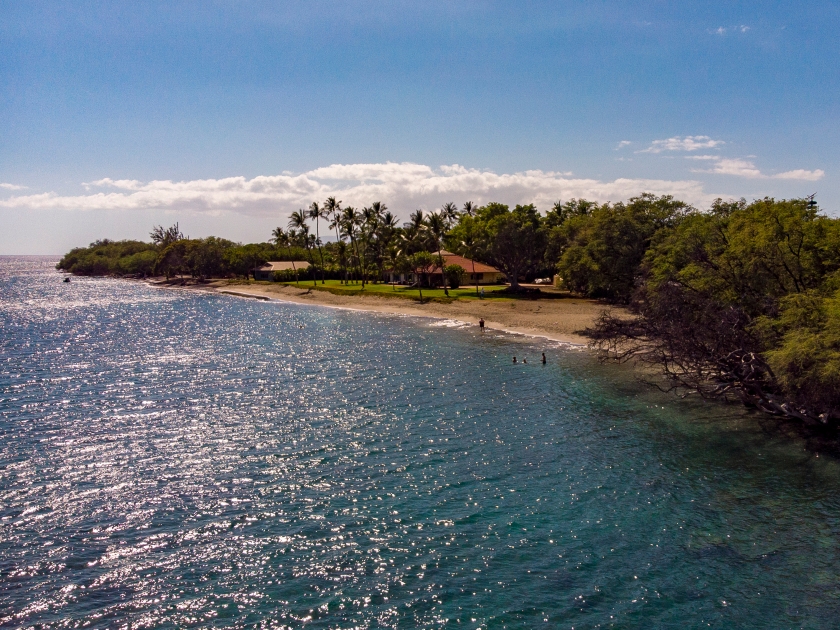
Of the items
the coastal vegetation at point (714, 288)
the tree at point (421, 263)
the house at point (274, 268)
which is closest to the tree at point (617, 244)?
the coastal vegetation at point (714, 288)

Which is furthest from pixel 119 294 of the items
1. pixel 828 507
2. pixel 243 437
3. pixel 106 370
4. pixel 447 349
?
pixel 828 507

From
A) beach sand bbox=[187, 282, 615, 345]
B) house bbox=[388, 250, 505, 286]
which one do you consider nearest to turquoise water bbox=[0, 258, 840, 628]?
beach sand bbox=[187, 282, 615, 345]

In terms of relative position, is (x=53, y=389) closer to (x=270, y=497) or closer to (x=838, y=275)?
(x=270, y=497)

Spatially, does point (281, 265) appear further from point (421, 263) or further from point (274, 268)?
point (421, 263)

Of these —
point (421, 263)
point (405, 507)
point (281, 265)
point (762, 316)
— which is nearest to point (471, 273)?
point (421, 263)

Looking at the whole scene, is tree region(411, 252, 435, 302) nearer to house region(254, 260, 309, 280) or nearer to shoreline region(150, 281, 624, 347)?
shoreline region(150, 281, 624, 347)

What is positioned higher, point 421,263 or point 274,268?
point 274,268
